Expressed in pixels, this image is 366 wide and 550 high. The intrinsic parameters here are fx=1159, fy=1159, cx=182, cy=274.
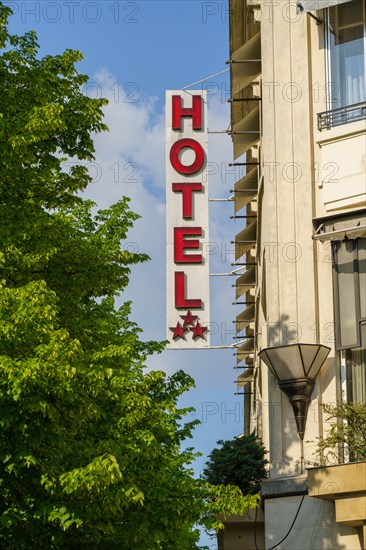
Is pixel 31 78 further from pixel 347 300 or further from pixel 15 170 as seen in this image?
pixel 347 300

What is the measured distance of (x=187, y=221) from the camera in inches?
1110

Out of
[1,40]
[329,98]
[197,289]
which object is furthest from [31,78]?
[197,289]

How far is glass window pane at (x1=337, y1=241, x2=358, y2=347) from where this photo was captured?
63.6 ft

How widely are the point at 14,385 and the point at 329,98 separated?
9.22 meters

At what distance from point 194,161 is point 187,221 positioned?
1.59m

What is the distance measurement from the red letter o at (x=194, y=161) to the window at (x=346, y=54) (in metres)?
8.10

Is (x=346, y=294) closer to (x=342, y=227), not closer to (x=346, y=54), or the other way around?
(x=342, y=227)

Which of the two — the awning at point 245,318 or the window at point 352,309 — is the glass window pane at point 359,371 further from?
the awning at point 245,318

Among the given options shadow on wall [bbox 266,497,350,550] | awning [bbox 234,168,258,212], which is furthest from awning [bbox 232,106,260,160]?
shadow on wall [bbox 266,497,350,550]

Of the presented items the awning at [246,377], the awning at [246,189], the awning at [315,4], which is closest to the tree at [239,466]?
the awning at [315,4]

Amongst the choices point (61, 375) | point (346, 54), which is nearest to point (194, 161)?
point (346, 54)

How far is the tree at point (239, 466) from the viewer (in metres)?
20.3

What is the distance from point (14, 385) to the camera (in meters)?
14.2

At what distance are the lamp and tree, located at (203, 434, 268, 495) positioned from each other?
1407 mm
